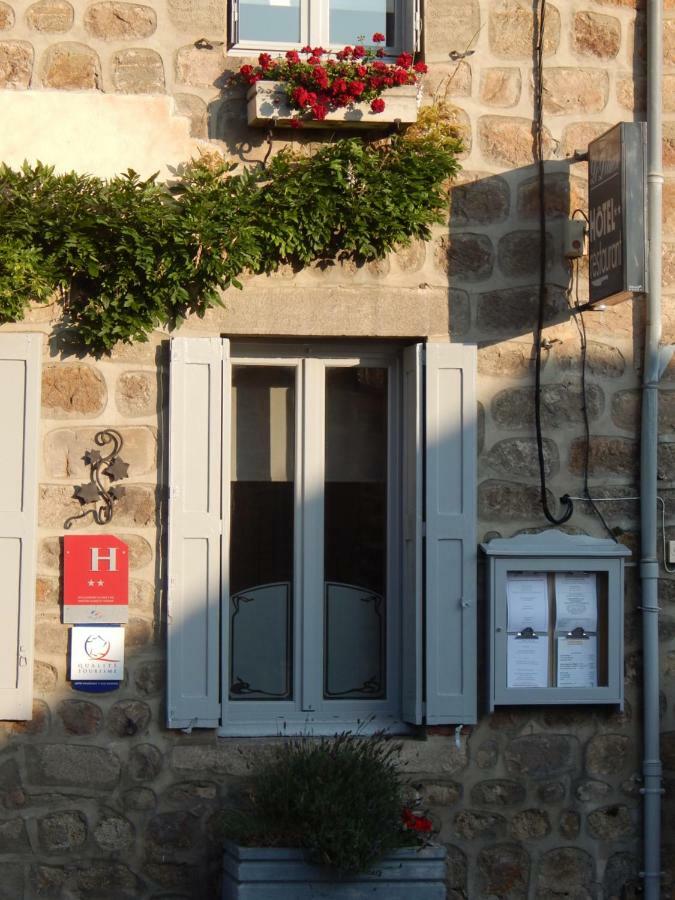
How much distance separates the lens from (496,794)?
20.8 ft

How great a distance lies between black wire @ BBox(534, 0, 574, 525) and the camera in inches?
255

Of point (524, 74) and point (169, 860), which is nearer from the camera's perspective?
point (169, 860)

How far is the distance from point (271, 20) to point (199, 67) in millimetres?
441

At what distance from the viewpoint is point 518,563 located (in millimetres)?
6363

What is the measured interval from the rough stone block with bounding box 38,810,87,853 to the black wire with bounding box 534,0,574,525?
8.02 ft

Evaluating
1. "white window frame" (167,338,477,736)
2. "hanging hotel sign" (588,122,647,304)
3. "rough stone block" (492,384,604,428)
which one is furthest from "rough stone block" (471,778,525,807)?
"hanging hotel sign" (588,122,647,304)

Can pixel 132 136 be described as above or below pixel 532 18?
below

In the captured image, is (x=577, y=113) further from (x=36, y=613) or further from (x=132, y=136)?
(x=36, y=613)

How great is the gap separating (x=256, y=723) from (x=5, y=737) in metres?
1.09

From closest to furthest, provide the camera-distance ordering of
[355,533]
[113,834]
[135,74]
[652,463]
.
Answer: [113,834]
[135,74]
[652,463]
[355,533]

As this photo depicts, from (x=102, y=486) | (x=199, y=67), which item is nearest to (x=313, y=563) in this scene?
(x=102, y=486)

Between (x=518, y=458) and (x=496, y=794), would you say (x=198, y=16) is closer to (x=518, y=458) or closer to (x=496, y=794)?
(x=518, y=458)

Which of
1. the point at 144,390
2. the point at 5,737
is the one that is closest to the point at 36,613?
the point at 5,737

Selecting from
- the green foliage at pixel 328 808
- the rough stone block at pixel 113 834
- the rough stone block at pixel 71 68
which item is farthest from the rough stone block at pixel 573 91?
the rough stone block at pixel 113 834
